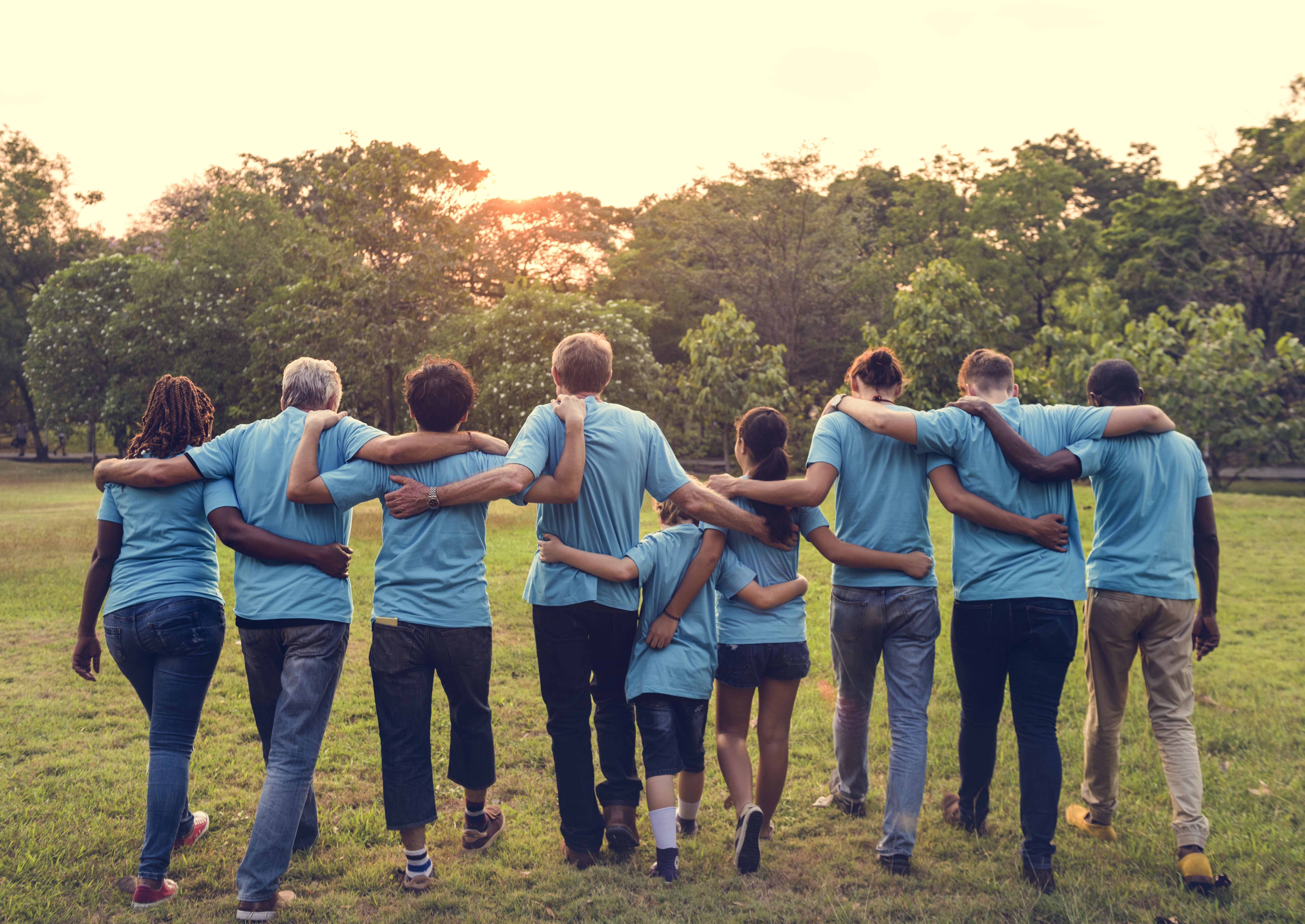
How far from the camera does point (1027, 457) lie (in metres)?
3.84

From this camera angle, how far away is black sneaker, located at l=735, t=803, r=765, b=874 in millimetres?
3738

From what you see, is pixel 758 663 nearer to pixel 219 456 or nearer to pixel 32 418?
pixel 219 456

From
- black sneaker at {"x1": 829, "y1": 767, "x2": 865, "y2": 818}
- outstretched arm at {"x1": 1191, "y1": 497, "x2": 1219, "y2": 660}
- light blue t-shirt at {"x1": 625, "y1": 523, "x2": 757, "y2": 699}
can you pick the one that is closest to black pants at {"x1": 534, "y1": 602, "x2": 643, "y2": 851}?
light blue t-shirt at {"x1": 625, "y1": 523, "x2": 757, "y2": 699}

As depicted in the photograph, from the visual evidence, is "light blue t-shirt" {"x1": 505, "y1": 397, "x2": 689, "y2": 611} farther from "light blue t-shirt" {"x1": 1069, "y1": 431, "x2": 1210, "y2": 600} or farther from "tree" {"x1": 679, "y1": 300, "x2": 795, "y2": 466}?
"tree" {"x1": 679, "y1": 300, "x2": 795, "y2": 466}

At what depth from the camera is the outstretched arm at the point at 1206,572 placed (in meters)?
4.16

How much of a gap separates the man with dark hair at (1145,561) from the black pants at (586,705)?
186cm

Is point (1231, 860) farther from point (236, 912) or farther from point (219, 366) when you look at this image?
point (219, 366)

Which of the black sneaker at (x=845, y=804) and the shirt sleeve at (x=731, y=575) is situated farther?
the black sneaker at (x=845, y=804)

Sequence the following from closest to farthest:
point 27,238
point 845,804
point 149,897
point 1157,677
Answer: point 149,897, point 1157,677, point 845,804, point 27,238

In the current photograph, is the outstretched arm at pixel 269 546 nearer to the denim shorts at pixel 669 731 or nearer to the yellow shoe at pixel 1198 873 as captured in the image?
the denim shorts at pixel 669 731

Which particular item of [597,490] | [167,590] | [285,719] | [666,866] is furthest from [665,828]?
[167,590]

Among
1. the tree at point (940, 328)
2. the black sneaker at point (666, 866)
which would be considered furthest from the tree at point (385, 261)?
the black sneaker at point (666, 866)

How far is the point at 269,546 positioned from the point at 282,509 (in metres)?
0.17

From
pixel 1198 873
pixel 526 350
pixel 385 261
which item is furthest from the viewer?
pixel 526 350
